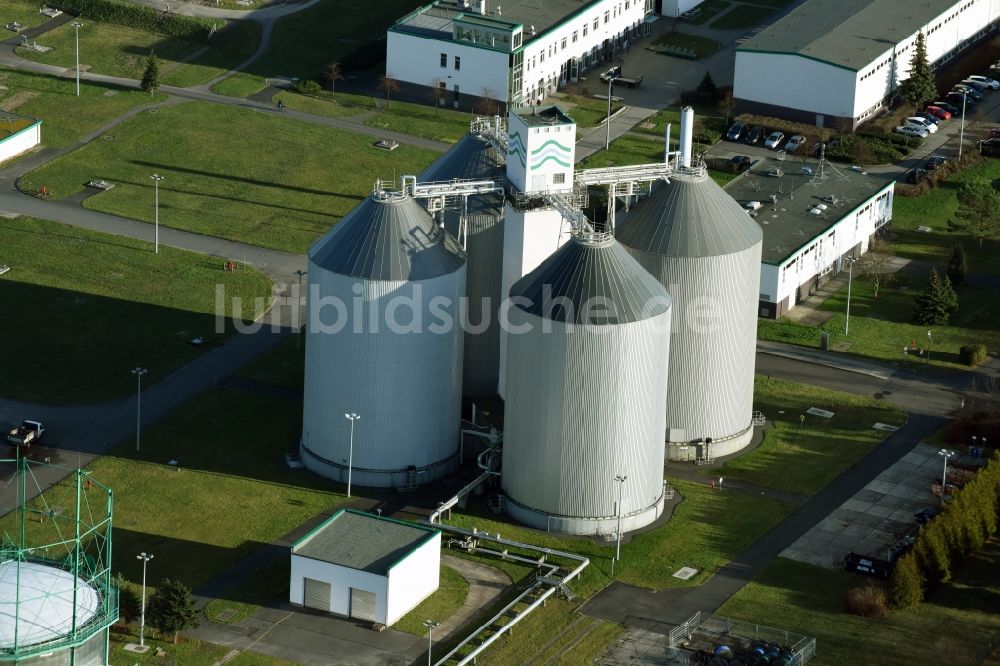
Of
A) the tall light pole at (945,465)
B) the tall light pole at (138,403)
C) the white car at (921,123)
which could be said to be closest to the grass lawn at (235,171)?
the tall light pole at (138,403)

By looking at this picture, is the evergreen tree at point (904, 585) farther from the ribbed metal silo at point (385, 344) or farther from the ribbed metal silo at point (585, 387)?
the ribbed metal silo at point (385, 344)

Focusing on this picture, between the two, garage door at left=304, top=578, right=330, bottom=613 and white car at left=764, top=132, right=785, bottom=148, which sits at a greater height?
white car at left=764, top=132, right=785, bottom=148

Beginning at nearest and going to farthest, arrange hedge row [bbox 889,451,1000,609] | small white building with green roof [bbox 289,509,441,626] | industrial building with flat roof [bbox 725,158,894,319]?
small white building with green roof [bbox 289,509,441,626], hedge row [bbox 889,451,1000,609], industrial building with flat roof [bbox 725,158,894,319]

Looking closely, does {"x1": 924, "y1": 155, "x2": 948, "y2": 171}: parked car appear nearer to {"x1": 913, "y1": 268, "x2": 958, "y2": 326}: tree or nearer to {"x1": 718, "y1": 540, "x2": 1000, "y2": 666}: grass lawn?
{"x1": 913, "y1": 268, "x2": 958, "y2": 326}: tree

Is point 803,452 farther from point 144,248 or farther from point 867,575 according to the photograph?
point 144,248

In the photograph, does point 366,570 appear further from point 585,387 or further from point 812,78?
point 812,78

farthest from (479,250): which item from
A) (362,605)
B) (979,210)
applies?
(979,210)

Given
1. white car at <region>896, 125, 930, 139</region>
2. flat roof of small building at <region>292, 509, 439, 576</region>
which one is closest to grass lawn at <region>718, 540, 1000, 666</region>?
→ flat roof of small building at <region>292, 509, 439, 576</region>
